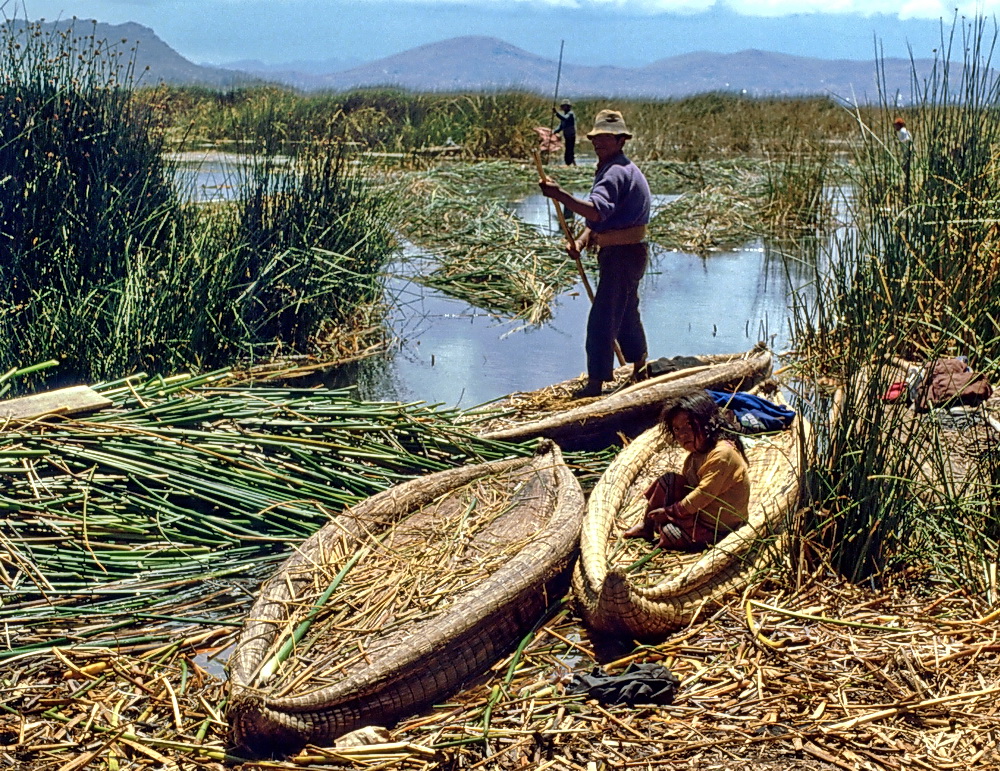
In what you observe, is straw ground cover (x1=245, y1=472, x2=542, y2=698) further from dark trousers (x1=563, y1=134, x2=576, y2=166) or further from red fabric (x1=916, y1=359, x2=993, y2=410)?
dark trousers (x1=563, y1=134, x2=576, y2=166)

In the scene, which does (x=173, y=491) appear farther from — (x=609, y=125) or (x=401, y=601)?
(x=609, y=125)

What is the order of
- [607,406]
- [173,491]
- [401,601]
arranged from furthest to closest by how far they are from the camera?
[607,406], [173,491], [401,601]

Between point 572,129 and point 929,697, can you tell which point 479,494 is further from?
point 572,129

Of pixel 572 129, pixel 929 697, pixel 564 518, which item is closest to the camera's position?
pixel 929 697

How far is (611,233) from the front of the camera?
272 inches

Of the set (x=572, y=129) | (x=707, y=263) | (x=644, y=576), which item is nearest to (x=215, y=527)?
(x=644, y=576)

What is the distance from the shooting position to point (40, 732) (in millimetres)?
3572

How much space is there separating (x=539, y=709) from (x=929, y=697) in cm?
118

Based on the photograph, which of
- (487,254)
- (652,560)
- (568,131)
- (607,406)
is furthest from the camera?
(568,131)

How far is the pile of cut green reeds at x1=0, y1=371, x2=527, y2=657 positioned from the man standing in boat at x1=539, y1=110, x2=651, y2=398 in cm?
159

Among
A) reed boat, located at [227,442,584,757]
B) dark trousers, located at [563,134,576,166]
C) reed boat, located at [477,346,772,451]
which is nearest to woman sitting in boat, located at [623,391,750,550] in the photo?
reed boat, located at [227,442,584,757]

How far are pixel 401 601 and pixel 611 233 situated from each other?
11.4 feet

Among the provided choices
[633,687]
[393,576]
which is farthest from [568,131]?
[633,687]

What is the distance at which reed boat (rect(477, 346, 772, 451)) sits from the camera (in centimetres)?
605
